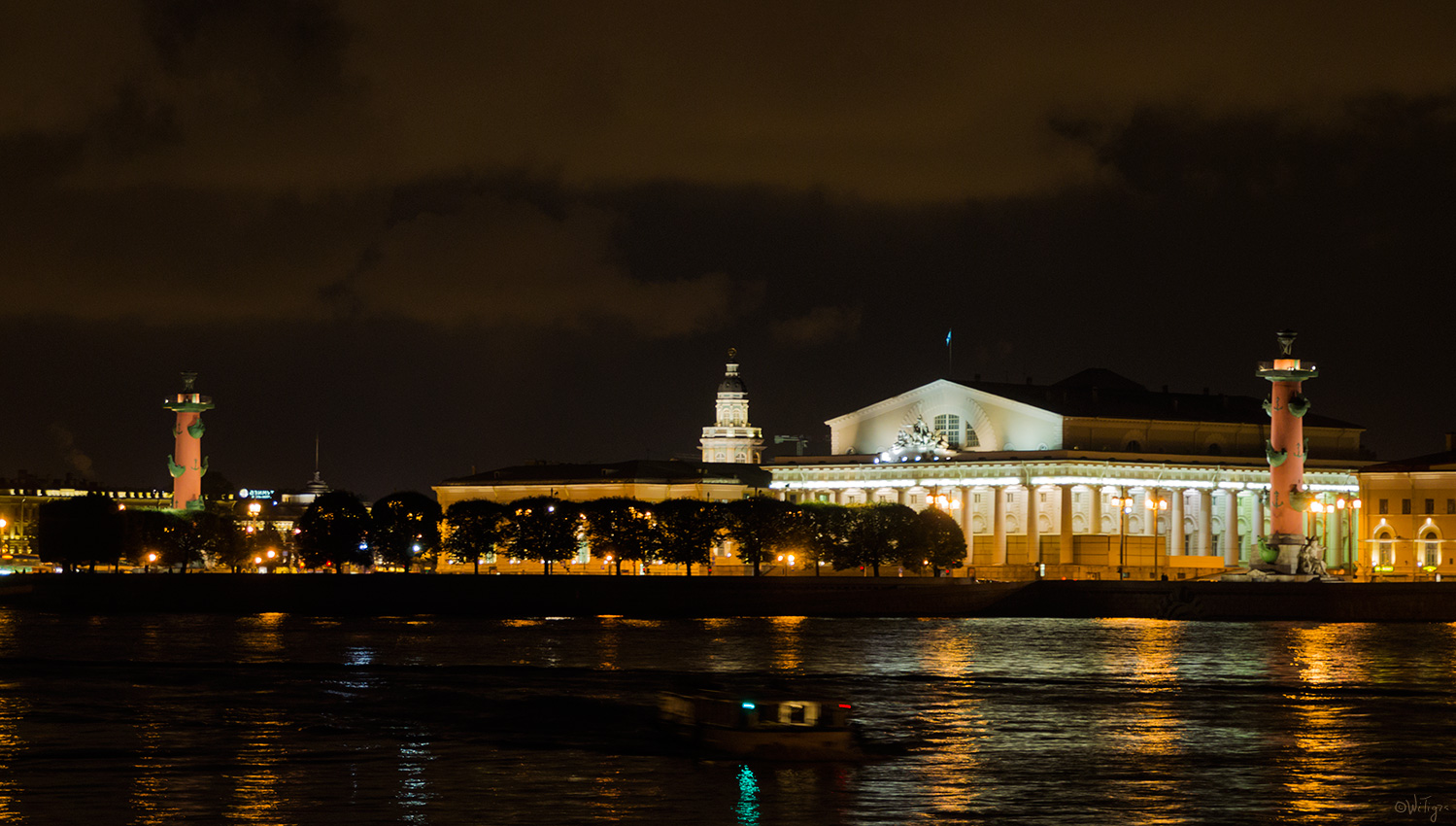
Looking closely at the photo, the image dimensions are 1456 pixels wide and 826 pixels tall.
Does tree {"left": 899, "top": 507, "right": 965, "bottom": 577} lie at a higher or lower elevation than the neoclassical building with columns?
lower

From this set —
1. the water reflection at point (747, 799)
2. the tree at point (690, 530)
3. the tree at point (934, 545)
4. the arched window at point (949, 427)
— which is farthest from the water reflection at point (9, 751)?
the arched window at point (949, 427)

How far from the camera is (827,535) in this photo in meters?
103

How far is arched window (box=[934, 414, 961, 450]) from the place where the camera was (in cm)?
11894

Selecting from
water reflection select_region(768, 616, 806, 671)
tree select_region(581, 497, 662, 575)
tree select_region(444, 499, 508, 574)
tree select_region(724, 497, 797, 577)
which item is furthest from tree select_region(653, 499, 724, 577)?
water reflection select_region(768, 616, 806, 671)

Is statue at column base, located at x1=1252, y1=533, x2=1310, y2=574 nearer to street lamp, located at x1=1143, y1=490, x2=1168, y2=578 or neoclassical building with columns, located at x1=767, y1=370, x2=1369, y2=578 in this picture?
street lamp, located at x1=1143, y1=490, x2=1168, y2=578

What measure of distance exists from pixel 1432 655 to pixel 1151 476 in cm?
5273

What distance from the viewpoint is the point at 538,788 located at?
101ft

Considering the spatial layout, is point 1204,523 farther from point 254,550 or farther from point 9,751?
point 9,751

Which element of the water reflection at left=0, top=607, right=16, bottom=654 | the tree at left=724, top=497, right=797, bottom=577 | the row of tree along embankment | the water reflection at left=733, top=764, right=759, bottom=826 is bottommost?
the water reflection at left=733, top=764, right=759, bottom=826

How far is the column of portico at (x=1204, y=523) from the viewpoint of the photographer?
115875 mm

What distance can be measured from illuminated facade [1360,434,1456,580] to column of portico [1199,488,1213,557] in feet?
27.5

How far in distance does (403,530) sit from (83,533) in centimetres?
1880

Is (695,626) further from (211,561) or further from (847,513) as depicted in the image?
(211,561)

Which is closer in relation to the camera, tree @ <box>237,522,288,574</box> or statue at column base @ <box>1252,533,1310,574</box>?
statue at column base @ <box>1252,533,1310,574</box>
